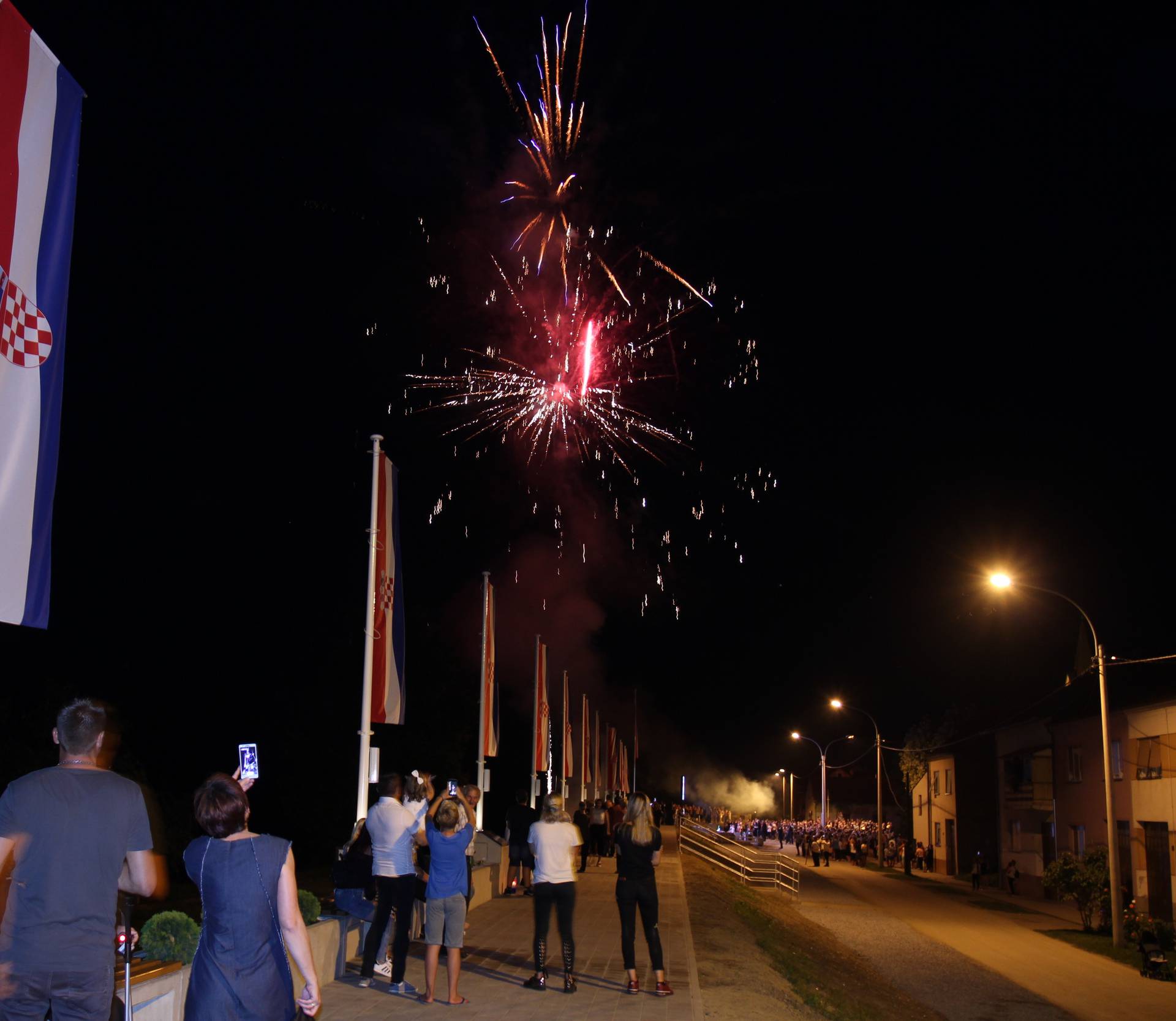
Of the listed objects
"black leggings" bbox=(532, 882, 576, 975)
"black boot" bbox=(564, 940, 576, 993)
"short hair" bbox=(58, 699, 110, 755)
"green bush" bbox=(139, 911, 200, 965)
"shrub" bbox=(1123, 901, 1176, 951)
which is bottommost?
"shrub" bbox=(1123, 901, 1176, 951)

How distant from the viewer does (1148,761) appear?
2859cm

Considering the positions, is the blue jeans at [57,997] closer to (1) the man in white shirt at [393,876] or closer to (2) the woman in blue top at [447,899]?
(2) the woman in blue top at [447,899]

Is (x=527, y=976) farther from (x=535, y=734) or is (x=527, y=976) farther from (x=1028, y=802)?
(x=1028, y=802)

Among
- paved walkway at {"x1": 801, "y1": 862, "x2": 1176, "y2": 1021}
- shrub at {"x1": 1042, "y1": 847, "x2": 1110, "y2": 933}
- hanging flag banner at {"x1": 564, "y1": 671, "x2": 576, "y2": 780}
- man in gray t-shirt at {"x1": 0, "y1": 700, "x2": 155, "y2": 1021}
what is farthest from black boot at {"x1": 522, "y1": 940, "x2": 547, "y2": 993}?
hanging flag banner at {"x1": 564, "y1": 671, "x2": 576, "y2": 780}

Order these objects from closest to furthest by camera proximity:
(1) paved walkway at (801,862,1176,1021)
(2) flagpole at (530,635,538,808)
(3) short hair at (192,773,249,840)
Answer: (3) short hair at (192,773,249,840)
(1) paved walkway at (801,862,1176,1021)
(2) flagpole at (530,635,538,808)

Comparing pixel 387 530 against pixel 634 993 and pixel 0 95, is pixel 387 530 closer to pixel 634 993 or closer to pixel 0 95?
pixel 634 993

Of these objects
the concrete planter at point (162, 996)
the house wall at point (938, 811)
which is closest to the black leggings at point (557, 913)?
the concrete planter at point (162, 996)

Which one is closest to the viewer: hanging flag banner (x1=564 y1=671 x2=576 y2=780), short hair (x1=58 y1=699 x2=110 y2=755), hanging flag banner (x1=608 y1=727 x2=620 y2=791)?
short hair (x1=58 y1=699 x2=110 y2=755)

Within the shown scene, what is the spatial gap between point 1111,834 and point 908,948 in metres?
4.83

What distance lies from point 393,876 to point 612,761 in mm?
63580

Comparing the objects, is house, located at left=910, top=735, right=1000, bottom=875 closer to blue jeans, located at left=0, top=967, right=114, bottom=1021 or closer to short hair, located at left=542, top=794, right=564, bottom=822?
short hair, located at left=542, top=794, right=564, bottom=822

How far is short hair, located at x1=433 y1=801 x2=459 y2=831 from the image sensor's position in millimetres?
9461

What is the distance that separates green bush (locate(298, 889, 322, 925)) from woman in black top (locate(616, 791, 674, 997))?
8.43ft

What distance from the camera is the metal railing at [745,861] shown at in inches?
1310
